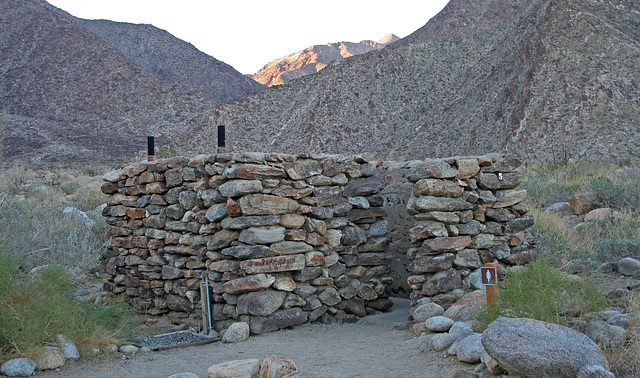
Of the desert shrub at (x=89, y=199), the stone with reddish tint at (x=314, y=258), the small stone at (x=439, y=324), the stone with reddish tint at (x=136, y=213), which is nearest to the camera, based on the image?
the small stone at (x=439, y=324)

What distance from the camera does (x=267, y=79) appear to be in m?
60.6

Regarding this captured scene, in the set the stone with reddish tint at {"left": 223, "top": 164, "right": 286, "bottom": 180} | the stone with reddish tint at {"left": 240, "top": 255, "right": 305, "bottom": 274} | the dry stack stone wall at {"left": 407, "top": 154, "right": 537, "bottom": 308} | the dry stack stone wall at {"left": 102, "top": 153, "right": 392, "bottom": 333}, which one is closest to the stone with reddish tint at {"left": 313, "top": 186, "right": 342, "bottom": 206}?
the dry stack stone wall at {"left": 102, "top": 153, "right": 392, "bottom": 333}

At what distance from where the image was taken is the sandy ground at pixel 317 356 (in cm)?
431

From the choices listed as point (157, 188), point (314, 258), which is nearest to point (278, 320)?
point (314, 258)

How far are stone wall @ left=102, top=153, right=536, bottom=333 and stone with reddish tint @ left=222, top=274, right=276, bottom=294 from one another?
11 mm

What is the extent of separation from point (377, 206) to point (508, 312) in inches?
118

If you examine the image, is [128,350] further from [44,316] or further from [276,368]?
[276,368]

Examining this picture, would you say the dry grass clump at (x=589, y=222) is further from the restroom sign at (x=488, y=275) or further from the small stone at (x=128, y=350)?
the small stone at (x=128, y=350)

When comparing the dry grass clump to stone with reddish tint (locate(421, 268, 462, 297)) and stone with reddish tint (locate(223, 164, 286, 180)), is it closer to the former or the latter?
stone with reddish tint (locate(421, 268, 462, 297))

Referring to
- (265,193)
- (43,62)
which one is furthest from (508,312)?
(43,62)

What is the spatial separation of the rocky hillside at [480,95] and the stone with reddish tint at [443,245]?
42.4ft

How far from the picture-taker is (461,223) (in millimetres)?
6266

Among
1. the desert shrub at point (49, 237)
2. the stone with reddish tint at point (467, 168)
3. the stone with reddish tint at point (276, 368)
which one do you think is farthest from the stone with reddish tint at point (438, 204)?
the desert shrub at point (49, 237)

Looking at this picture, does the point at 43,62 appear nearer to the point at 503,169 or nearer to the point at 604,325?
the point at 503,169
